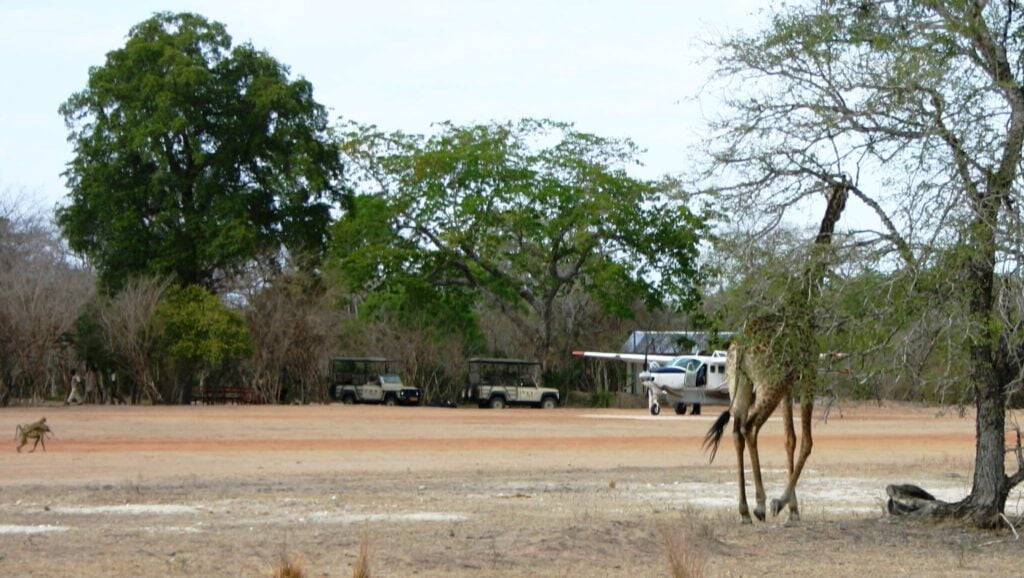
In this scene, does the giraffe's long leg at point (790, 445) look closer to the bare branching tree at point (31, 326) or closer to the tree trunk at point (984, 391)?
the tree trunk at point (984, 391)

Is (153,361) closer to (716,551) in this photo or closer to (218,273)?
(218,273)

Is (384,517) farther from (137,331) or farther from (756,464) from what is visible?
(137,331)

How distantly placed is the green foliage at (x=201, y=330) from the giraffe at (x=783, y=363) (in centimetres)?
4333

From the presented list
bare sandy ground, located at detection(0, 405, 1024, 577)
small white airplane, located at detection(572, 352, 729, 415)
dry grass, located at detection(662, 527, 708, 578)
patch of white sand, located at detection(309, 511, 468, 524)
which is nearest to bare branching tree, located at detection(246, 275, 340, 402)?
small white airplane, located at detection(572, 352, 729, 415)

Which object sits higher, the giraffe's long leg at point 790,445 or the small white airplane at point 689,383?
the small white airplane at point 689,383

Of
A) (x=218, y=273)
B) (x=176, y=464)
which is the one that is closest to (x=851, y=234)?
(x=176, y=464)

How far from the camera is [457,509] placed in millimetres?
15398

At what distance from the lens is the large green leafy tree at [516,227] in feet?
206

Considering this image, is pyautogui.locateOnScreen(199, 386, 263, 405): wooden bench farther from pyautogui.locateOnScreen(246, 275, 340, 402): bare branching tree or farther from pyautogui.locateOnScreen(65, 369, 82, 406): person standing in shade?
pyautogui.locateOnScreen(65, 369, 82, 406): person standing in shade

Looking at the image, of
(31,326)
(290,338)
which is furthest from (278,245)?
(31,326)

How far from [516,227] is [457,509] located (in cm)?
4808

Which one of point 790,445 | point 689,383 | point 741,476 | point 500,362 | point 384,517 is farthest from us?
point 500,362

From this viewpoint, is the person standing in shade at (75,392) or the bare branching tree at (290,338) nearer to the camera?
the person standing in shade at (75,392)

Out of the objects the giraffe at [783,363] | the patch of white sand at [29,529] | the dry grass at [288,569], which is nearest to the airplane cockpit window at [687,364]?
the giraffe at [783,363]
